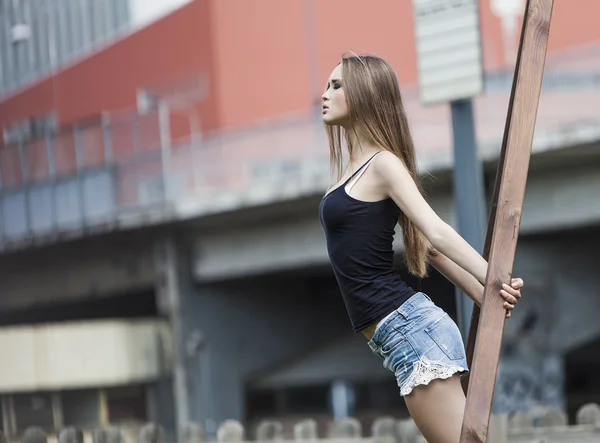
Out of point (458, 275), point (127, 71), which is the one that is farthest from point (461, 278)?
point (127, 71)

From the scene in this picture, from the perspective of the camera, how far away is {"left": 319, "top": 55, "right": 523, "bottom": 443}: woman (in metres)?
3.75

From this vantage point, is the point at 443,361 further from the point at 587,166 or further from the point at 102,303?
the point at 102,303

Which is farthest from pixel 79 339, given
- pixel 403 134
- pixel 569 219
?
pixel 403 134

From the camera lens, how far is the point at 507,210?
3.76 metres

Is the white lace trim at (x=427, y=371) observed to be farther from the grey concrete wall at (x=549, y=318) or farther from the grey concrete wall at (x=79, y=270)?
the grey concrete wall at (x=79, y=270)

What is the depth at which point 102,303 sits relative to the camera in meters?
31.7

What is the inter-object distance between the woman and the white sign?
3440 mm

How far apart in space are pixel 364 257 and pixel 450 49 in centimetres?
379

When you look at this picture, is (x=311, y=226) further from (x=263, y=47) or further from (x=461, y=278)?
(x=461, y=278)

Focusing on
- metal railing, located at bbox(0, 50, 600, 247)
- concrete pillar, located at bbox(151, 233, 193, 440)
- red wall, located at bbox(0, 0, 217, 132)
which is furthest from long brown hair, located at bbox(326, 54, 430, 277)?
red wall, located at bbox(0, 0, 217, 132)

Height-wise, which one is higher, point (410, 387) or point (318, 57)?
point (318, 57)

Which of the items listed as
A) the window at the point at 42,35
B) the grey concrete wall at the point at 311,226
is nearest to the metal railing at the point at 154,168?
the grey concrete wall at the point at 311,226

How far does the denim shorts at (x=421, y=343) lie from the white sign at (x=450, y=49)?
368 cm

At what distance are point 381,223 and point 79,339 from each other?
21.5 metres
